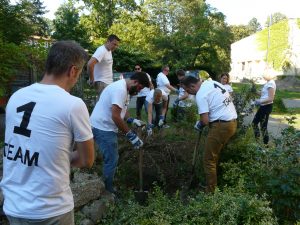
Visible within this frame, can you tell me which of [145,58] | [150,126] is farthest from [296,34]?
[150,126]

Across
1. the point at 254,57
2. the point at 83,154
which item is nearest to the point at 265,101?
the point at 83,154

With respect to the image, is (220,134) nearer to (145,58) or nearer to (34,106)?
(34,106)

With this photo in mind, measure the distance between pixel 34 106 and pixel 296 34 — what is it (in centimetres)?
3211

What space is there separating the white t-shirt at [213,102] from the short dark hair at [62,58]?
2.89 meters

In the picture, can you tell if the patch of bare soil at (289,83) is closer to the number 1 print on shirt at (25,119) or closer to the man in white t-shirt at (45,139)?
the man in white t-shirt at (45,139)

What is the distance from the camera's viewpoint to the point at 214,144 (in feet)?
15.9

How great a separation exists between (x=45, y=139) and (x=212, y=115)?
3.20 m

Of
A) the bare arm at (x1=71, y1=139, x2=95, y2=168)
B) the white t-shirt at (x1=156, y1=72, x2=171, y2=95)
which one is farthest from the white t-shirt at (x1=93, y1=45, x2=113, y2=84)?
the bare arm at (x1=71, y1=139, x2=95, y2=168)

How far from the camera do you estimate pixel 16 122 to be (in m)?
2.00

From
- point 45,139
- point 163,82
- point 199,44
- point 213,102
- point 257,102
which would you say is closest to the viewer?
point 45,139

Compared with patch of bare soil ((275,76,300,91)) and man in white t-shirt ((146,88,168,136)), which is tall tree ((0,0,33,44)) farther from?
patch of bare soil ((275,76,300,91))

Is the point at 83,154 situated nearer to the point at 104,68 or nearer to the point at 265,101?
the point at 104,68

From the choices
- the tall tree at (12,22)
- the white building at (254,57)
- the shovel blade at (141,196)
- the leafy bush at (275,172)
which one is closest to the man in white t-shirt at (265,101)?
the leafy bush at (275,172)

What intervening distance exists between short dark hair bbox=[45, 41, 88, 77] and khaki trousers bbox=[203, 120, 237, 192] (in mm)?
3078
